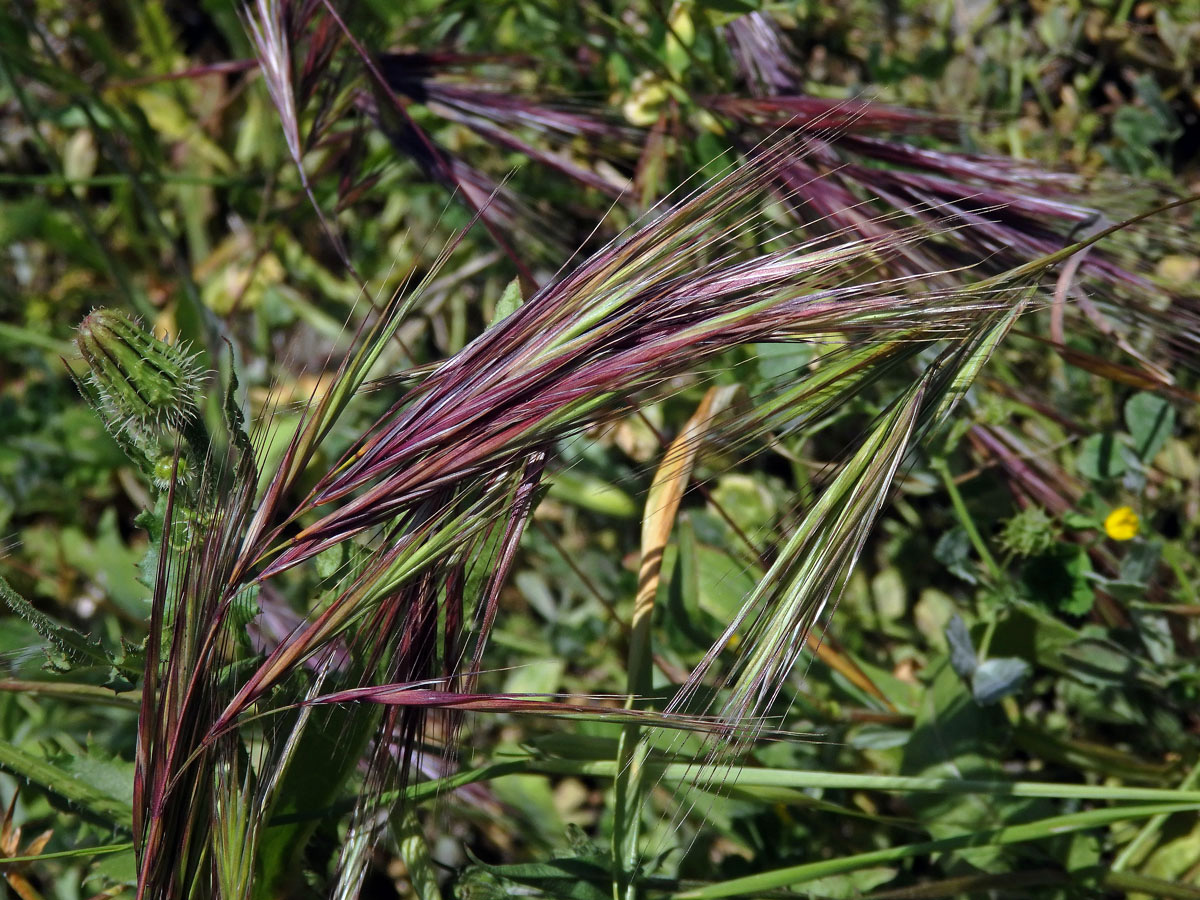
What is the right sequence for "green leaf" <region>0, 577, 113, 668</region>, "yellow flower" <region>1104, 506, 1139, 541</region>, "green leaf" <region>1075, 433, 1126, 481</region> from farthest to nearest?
"green leaf" <region>1075, 433, 1126, 481</region> < "yellow flower" <region>1104, 506, 1139, 541</region> < "green leaf" <region>0, 577, 113, 668</region>

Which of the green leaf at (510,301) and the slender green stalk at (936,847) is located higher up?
the green leaf at (510,301)

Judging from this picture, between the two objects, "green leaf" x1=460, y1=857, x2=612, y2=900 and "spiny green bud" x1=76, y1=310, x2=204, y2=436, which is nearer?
"spiny green bud" x1=76, y1=310, x2=204, y2=436

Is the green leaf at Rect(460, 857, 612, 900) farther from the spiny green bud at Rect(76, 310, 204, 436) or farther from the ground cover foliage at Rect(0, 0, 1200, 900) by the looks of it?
the spiny green bud at Rect(76, 310, 204, 436)

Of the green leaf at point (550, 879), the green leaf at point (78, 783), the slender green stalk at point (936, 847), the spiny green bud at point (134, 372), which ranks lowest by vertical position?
the slender green stalk at point (936, 847)

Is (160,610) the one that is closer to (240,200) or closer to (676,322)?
(676,322)

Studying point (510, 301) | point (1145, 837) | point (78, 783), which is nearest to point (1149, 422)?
point (1145, 837)

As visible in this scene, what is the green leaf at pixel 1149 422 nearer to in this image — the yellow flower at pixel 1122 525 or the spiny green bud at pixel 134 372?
the yellow flower at pixel 1122 525

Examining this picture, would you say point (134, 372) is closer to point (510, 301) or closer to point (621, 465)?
point (510, 301)

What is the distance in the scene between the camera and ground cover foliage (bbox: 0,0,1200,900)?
31.5 inches

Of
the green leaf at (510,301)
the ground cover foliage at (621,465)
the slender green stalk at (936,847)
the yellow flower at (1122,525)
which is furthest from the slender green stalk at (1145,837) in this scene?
the green leaf at (510,301)

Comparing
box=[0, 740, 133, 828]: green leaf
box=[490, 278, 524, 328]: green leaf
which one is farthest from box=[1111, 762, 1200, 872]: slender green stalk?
box=[0, 740, 133, 828]: green leaf

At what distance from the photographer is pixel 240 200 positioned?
208cm

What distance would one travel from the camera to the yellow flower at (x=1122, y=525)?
1.17 metres

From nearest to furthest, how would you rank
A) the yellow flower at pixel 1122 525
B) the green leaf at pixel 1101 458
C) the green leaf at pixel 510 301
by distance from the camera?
the green leaf at pixel 510 301, the yellow flower at pixel 1122 525, the green leaf at pixel 1101 458
